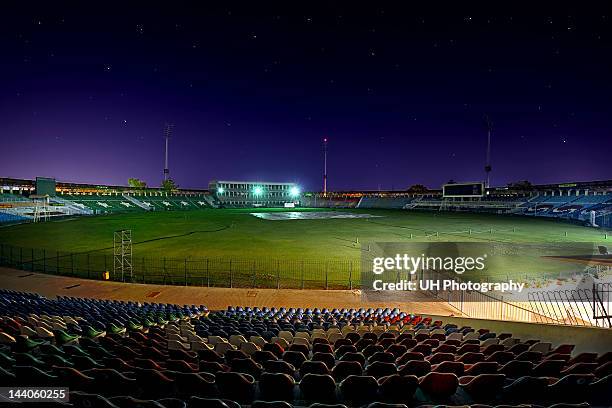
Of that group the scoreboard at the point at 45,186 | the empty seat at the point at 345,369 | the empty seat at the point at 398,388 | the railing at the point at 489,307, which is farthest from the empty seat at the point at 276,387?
the scoreboard at the point at 45,186

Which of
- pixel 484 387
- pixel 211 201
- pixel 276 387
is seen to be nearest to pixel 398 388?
pixel 484 387

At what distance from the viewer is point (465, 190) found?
93750 mm

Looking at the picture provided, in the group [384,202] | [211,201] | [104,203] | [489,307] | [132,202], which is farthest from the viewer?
[384,202]

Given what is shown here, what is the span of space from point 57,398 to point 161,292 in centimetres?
1710

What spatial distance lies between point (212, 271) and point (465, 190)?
286ft

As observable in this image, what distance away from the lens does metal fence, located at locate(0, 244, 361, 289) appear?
865 inches

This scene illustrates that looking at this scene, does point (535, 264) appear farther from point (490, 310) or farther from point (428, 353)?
point (428, 353)

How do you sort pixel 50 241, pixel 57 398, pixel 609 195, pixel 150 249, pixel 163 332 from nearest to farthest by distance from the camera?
pixel 57 398
pixel 163 332
pixel 150 249
pixel 50 241
pixel 609 195

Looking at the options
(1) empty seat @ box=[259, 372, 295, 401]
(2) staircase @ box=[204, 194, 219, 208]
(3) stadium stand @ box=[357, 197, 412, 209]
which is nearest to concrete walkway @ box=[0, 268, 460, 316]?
(1) empty seat @ box=[259, 372, 295, 401]

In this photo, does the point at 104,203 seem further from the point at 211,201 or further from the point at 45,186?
the point at 211,201

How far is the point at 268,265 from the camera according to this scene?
26.8 metres

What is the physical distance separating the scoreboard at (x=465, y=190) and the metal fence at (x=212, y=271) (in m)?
75.9

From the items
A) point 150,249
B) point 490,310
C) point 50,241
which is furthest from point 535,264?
point 50,241

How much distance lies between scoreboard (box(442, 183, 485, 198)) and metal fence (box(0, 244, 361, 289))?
7594cm
